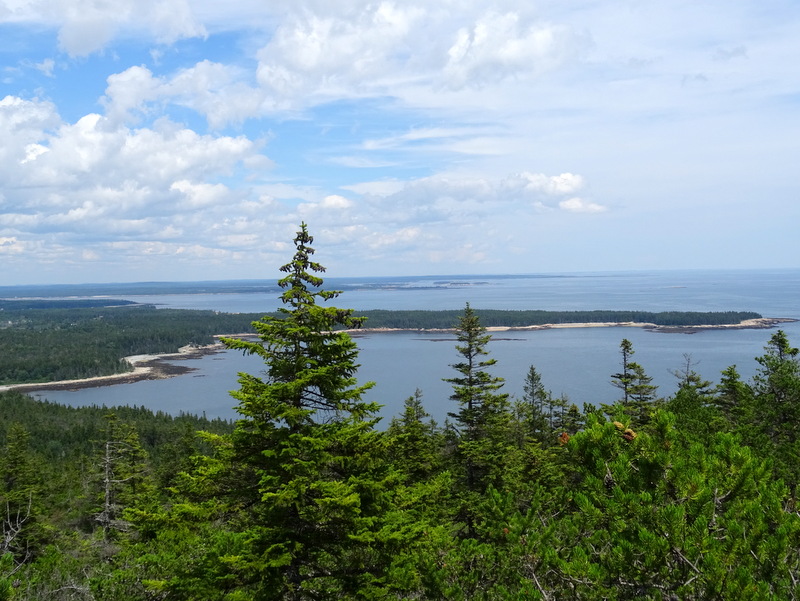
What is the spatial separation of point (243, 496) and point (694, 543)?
771cm

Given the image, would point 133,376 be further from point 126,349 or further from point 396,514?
point 396,514

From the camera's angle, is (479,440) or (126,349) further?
(126,349)

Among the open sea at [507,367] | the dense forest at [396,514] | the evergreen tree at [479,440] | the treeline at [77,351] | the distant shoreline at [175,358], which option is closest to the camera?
the dense forest at [396,514]

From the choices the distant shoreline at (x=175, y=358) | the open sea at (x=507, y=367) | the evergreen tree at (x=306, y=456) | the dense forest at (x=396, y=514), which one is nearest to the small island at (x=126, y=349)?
the distant shoreline at (x=175, y=358)

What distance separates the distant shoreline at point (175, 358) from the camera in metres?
135

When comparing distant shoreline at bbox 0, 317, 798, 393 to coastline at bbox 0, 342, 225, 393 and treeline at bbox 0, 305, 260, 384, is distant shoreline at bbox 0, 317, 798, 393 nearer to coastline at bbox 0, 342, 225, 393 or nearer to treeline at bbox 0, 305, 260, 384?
coastline at bbox 0, 342, 225, 393

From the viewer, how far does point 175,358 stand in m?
165

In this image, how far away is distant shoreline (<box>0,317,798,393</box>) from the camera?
5310 inches

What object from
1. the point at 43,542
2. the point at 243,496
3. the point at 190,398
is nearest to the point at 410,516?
the point at 243,496

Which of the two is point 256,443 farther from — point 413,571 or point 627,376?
point 627,376

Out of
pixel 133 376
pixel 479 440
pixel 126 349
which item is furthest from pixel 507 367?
pixel 126 349

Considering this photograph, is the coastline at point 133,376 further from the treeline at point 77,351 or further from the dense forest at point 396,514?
the dense forest at point 396,514

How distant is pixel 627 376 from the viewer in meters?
37.8

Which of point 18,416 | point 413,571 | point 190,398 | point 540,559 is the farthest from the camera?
point 190,398
